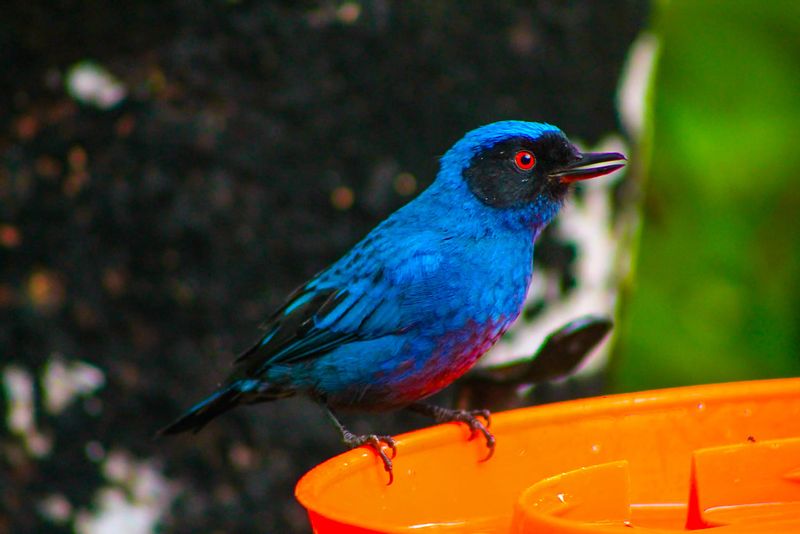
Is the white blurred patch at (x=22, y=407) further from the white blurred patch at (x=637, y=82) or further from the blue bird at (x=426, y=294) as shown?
the white blurred patch at (x=637, y=82)

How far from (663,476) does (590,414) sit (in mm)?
188

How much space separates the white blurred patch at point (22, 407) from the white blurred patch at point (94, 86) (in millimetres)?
1107

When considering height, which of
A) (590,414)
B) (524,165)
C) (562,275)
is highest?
(524,165)

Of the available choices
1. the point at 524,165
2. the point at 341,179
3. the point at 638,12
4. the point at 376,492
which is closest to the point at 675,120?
the point at 638,12

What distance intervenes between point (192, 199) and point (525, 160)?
1.60 m

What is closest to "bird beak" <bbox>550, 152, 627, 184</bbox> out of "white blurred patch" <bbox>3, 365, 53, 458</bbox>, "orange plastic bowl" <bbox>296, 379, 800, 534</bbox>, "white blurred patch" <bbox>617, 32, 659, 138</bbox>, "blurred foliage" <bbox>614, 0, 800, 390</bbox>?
"orange plastic bowl" <bbox>296, 379, 800, 534</bbox>

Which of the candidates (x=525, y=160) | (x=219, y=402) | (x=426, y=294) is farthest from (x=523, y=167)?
(x=219, y=402)

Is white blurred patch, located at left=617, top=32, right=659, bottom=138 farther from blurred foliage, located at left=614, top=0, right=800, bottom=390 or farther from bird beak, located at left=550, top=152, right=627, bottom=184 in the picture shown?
bird beak, located at left=550, top=152, right=627, bottom=184

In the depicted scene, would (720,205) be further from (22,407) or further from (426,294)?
(22,407)

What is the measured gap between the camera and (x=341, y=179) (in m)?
4.55

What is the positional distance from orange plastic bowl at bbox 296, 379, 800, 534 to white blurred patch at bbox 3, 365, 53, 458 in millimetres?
2563

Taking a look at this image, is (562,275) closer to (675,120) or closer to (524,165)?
(675,120)

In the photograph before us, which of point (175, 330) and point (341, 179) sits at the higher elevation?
point (341, 179)

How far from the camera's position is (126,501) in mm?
4316
